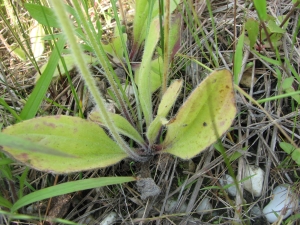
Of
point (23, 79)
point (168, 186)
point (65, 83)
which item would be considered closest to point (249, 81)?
point (168, 186)

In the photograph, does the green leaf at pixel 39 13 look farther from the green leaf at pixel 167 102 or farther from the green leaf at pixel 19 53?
the green leaf at pixel 167 102

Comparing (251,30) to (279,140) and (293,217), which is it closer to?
(279,140)

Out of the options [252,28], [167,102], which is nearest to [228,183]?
[167,102]

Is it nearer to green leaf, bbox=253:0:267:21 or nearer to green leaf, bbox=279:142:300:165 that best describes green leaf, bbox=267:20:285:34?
green leaf, bbox=253:0:267:21

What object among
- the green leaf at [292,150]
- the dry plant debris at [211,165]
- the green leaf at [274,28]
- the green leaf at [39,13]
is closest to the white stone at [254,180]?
the dry plant debris at [211,165]

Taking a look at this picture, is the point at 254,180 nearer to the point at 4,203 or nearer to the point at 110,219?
the point at 110,219
